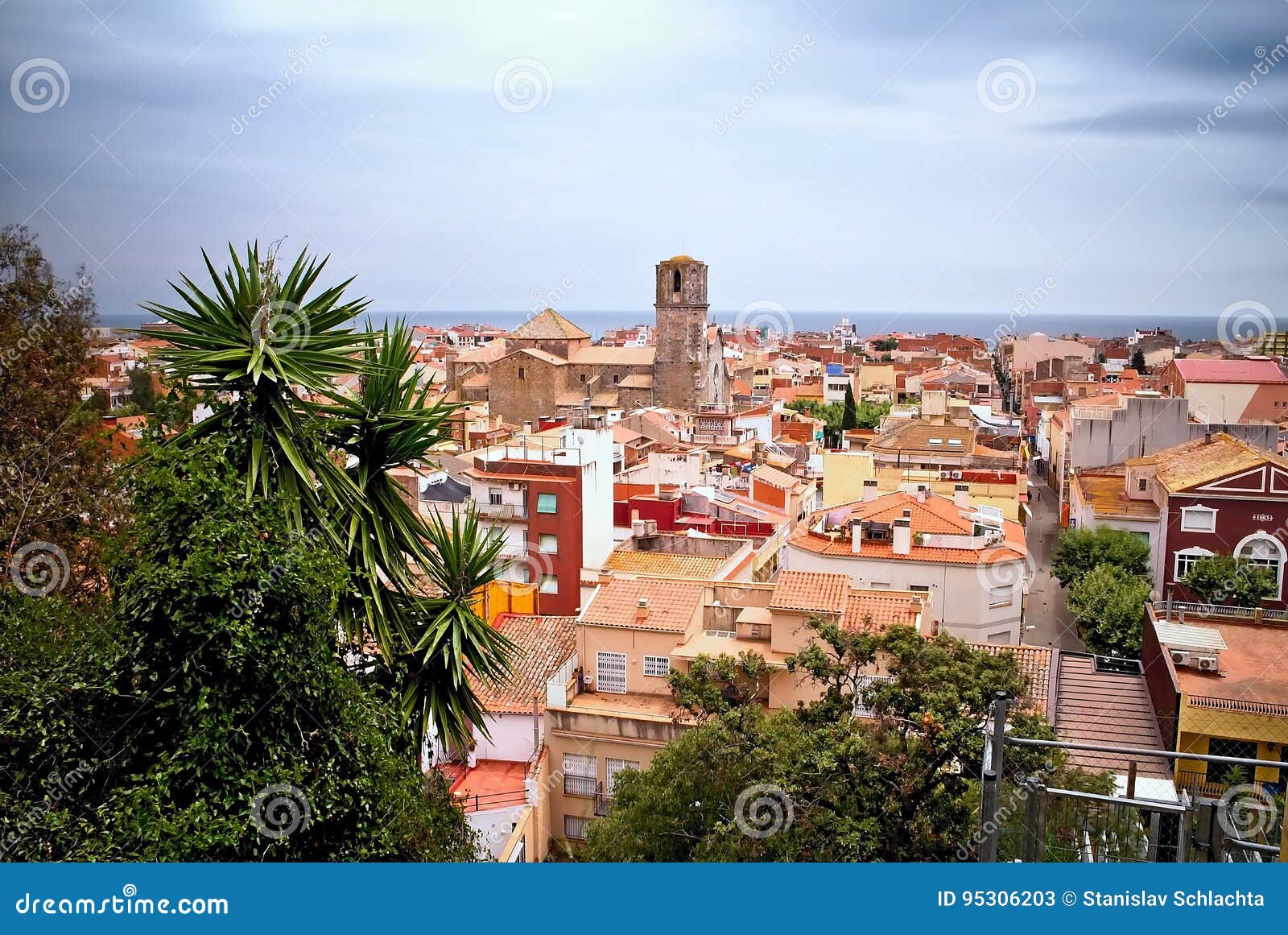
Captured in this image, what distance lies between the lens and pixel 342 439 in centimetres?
423

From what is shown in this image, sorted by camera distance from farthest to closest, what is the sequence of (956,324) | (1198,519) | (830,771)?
(956,324) < (1198,519) < (830,771)

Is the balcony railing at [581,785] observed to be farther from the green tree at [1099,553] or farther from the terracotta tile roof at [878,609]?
the green tree at [1099,553]

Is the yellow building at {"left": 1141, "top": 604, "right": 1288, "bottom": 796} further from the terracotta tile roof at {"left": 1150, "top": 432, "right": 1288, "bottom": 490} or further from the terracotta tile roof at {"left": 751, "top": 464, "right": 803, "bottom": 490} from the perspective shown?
the terracotta tile roof at {"left": 751, "top": 464, "right": 803, "bottom": 490}

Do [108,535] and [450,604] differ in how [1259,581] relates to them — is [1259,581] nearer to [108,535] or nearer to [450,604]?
[450,604]

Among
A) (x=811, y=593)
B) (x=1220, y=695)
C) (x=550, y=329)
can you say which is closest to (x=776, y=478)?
(x=811, y=593)

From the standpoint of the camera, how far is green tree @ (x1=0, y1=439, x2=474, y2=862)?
3195 mm

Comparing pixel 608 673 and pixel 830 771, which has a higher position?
pixel 830 771

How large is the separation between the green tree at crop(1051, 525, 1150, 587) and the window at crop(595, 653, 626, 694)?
7.16 metres

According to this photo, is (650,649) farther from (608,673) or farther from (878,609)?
(878,609)

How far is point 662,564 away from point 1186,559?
19.4ft

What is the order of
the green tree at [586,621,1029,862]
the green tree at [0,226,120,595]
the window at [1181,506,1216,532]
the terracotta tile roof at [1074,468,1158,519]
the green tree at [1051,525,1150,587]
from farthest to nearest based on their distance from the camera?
the terracotta tile roof at [1074,468,1158,519]
the green tree at [1051,525,1150,587]
the window at [1181,506,1216,532]
the green tree at [0,226,120,595]
the green tree at [586,621,1029,862]

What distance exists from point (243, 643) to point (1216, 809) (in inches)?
122

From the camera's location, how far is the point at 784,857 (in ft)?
16.4

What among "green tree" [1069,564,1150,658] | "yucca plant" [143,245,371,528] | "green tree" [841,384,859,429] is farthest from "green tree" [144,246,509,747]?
"green tree" [841,384,859,429]
